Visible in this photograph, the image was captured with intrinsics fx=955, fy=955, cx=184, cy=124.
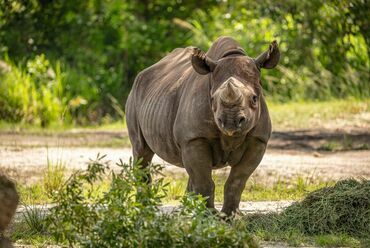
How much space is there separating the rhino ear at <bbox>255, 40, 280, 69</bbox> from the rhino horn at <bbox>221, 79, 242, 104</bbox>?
0.84 m

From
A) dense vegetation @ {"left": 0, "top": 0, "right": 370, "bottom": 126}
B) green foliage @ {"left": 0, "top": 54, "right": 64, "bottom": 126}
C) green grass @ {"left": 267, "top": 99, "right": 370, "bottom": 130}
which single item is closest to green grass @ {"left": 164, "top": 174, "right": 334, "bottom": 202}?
green grass @ {"left": 267, "top": 99, "right": 370, "bottom": 130}

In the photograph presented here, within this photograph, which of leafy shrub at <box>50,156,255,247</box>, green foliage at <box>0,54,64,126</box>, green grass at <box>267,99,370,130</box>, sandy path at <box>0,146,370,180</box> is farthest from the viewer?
green foliage at <box>0,54,64,126</box>

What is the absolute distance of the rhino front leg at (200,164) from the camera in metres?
7.85

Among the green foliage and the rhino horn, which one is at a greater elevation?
the rhino horn

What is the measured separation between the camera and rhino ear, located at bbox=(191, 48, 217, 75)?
771cm

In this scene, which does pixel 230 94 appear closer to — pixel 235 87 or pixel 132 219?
pixel 235 87

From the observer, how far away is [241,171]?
801 cm

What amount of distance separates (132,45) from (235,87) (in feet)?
48.9

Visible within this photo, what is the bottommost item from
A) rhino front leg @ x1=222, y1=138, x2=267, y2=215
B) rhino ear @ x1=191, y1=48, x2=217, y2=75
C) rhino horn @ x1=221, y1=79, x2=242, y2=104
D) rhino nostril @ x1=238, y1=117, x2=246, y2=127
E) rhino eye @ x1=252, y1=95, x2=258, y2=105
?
rhino front leg @ x1=222, y1=138, x2=267, y2=215

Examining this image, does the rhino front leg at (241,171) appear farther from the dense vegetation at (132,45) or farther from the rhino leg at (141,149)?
the dense vegetation at (132,45)

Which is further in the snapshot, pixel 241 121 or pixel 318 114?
pixel 318 114

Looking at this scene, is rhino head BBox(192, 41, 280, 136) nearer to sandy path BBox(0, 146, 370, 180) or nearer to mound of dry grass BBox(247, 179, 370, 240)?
mound of dry grass BBox(247, 179, 370, 240)

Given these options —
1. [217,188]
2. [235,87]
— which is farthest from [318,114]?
[235,87]

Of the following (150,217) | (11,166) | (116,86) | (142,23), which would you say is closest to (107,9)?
(142,23)
